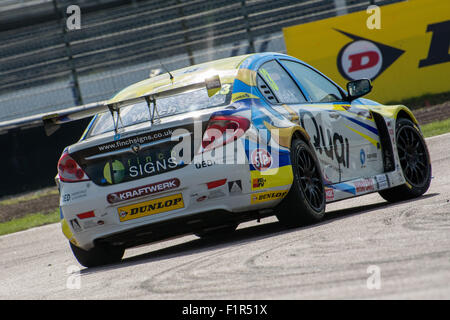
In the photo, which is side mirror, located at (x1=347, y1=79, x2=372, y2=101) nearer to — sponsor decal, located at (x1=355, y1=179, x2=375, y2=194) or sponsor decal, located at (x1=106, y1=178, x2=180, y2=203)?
sponsor decal, located at (x1=355, y1=179, x2=375, y2=194)

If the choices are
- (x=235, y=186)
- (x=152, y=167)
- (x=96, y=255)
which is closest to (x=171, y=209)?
(x=152, y=167)

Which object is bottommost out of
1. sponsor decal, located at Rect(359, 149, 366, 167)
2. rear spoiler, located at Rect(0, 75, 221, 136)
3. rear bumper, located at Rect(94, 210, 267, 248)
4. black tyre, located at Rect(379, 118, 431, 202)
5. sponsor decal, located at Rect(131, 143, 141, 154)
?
black tyre, located at Rect(379, 118, 431, 202)

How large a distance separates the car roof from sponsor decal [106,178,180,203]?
1049 millimetres

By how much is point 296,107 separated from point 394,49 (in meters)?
11.2

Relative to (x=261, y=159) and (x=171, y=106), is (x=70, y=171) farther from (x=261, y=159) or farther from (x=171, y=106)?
(x=261, y=159)

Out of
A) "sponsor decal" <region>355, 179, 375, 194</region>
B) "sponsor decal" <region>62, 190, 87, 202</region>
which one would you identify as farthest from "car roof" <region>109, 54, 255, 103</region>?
"sponsor decal" <region>355, 179, 375, 194</region>

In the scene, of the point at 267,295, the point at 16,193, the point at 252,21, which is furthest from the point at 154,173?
the point at 252,21

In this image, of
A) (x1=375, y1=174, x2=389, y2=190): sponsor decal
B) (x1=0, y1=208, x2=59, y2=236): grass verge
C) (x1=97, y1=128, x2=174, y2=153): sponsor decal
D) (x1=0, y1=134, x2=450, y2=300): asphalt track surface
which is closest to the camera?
(x1=0, y1=134, x2=450, y2=300): asphalt track surface

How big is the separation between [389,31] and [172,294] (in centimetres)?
1416

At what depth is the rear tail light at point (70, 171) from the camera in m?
6.39

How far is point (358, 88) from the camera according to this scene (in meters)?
7.75

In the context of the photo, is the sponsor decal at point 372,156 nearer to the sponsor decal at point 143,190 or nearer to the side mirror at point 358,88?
the side mirror at point 358,88

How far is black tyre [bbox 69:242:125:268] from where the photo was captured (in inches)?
265

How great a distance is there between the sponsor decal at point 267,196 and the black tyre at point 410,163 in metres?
2.08
